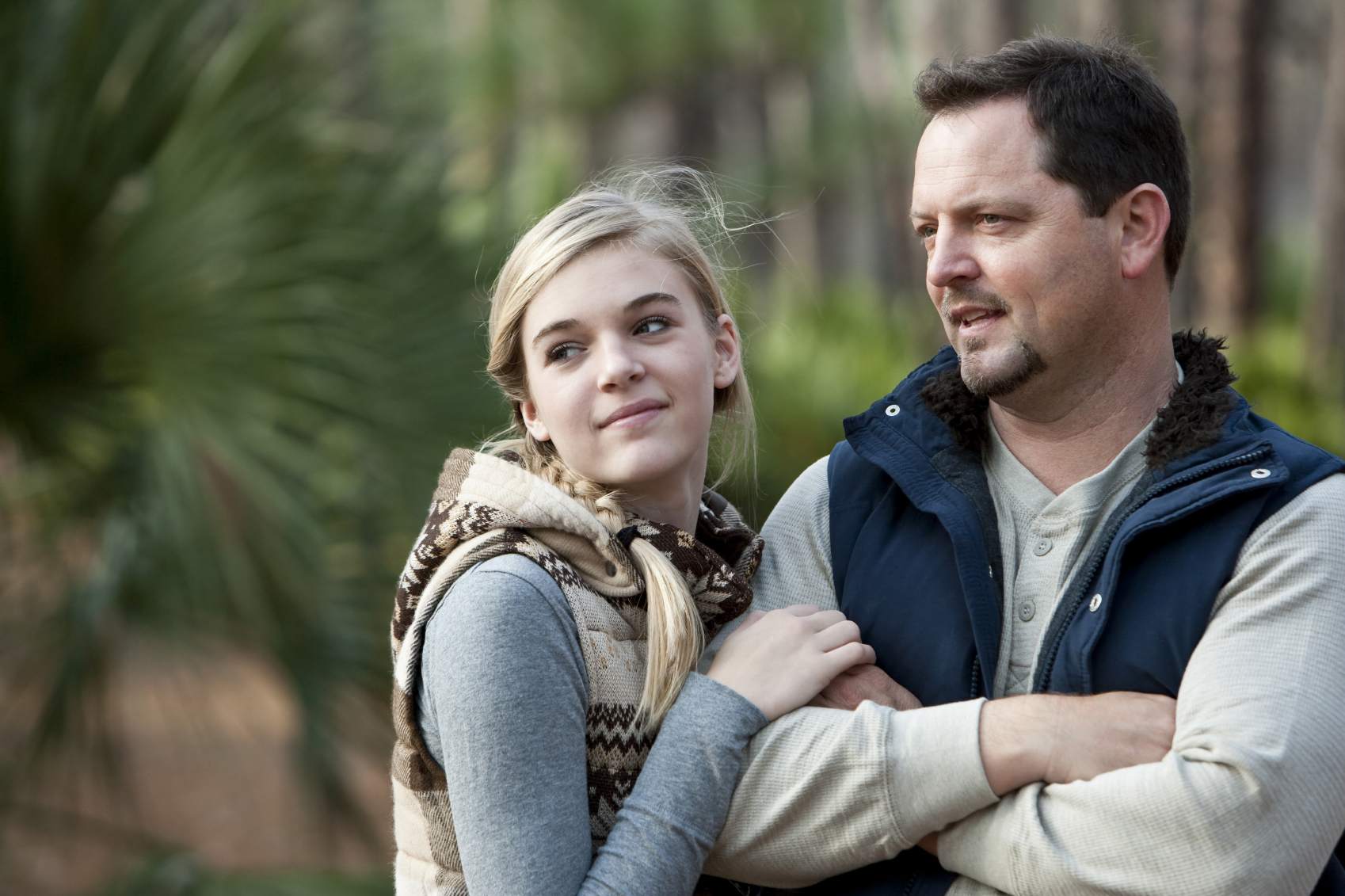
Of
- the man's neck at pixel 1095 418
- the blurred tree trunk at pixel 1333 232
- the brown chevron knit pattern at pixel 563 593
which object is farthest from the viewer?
the blurred tree trunk at pixel 1333 232

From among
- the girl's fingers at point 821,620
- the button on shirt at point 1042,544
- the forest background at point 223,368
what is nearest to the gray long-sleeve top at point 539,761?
the girl's fingers at point 821,620

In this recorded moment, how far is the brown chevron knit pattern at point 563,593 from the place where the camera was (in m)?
2.03

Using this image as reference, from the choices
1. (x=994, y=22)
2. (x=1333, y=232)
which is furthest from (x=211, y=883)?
(x=994, y=22)

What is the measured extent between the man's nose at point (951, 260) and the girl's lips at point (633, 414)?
1.71ft

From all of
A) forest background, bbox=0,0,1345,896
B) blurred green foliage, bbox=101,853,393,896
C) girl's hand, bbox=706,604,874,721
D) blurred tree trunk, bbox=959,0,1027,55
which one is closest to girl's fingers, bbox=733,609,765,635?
girl's hand, bbox=706,604,874,721

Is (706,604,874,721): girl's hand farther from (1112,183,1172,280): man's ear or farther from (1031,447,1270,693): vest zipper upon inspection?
(1112,183,1172,280): man's ear

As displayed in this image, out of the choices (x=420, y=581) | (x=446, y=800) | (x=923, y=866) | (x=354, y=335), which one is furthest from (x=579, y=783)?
(x=354, y=335)

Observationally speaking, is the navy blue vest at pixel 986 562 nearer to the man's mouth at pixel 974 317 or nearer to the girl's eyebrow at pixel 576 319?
the man's mouth at pixel 974 317

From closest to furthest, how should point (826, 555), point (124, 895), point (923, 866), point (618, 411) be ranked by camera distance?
point (923, 866) → point (618, 411) → point (826, 555) → point (124, 895)

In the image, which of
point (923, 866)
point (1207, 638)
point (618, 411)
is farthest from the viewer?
point (618, 411)

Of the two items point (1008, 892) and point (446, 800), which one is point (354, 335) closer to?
point (446, 800)

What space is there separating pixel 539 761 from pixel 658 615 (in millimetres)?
304

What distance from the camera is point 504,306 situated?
235 cm

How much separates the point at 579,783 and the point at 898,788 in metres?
0.45
